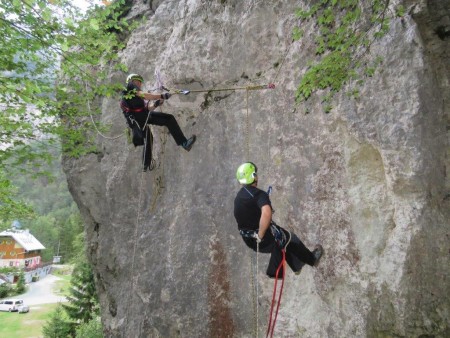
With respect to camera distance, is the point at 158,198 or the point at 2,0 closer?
the point at 2,0

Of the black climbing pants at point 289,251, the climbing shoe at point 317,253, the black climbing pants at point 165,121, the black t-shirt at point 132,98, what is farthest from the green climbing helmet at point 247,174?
the black t-shirt at point 132,98

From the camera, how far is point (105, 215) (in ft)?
31.4

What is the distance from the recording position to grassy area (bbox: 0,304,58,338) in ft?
96.0

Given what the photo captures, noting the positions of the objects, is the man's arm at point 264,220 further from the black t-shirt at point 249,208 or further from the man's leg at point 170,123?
the man's leg at point 170,123

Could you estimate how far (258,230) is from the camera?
4656 millimetres

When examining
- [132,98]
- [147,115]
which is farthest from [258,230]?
[132,98]

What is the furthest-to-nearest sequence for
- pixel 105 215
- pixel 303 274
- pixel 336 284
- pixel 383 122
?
1. pixel 105 215
2. pixel 303 274
3. pixel 336 284
4. pixel 383 122

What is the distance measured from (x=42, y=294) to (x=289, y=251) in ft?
162

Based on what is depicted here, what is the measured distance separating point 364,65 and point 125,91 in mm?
4579

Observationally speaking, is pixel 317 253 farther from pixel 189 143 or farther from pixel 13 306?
pixel 13 306

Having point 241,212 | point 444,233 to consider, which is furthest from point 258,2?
point 444,233

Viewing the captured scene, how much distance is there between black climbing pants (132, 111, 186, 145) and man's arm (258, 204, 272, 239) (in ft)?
10.8

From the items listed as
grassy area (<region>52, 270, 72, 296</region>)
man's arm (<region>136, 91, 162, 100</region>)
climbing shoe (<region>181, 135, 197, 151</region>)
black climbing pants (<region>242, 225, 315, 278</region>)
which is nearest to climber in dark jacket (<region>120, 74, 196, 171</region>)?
climbing shoe (<region>181, 135, 197, 151</region>)

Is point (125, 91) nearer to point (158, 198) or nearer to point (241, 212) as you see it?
point (158, 198)
